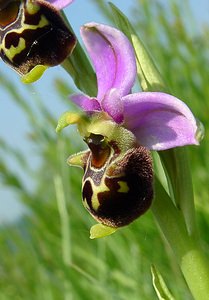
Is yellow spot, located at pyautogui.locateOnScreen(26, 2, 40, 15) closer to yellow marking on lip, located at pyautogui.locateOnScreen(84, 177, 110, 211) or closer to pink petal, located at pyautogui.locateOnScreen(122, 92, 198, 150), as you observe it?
pink petal, located at pyautogui.locateOnScreen(122, 92, 198, 150)

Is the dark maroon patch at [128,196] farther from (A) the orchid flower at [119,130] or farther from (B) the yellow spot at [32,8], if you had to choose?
(B) the yellow spot at [32,8]

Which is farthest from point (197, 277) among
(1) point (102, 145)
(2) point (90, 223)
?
(2) point (90, 223)

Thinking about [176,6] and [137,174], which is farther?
[176,6]

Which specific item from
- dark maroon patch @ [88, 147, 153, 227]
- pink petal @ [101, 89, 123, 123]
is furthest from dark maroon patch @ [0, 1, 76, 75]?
dark maroon patch @ [88, 147, 153, 227]

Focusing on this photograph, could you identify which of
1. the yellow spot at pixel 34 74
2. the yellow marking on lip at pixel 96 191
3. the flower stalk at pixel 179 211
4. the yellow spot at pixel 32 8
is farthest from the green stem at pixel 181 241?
the yellow spot at pixel 32 8

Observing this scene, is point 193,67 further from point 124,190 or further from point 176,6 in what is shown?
point 124,190

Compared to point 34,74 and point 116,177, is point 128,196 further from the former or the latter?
point 34,74

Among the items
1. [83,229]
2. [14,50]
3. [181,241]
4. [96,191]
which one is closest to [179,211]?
[181,241]
